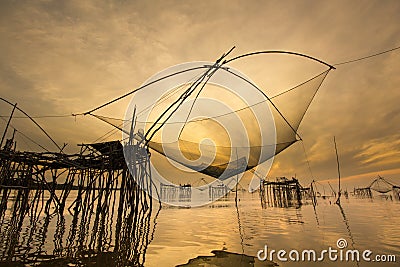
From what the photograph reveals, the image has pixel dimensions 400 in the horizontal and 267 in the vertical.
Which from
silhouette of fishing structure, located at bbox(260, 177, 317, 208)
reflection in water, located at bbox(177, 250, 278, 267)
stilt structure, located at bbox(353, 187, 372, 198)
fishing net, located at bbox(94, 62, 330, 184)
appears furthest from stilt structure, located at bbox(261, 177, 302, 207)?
stilt structure, located at bbox(353, 187, 372, 198)

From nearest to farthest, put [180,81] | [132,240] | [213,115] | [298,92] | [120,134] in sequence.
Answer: [132,240], [180,81], [298,92], [120,134], [213,115]

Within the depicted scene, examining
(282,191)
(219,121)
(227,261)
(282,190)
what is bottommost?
(227,261)

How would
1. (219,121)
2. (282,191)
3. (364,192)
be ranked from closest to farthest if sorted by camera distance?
(219,121), (282,191), (364,192)

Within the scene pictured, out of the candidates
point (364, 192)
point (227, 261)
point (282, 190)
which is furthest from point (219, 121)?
point (364, 192)

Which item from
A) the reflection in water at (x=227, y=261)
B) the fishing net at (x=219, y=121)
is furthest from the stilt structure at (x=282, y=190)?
the reflection in water at (x=227, y=261)

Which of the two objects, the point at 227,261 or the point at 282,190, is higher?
the point at 282,190

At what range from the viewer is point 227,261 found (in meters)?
3.78

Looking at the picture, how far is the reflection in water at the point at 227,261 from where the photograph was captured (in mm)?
3617

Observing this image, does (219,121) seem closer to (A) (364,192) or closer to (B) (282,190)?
(B) (282,190)

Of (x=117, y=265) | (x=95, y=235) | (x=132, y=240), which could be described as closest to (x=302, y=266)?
(x=117, y=265)

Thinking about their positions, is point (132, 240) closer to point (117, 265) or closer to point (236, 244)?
point (117, 265)

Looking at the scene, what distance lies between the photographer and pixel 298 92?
921cm

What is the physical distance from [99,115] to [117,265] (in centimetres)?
685

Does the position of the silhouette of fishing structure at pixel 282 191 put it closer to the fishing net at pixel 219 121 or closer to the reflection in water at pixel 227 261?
the fishing net at pixel 219 121
